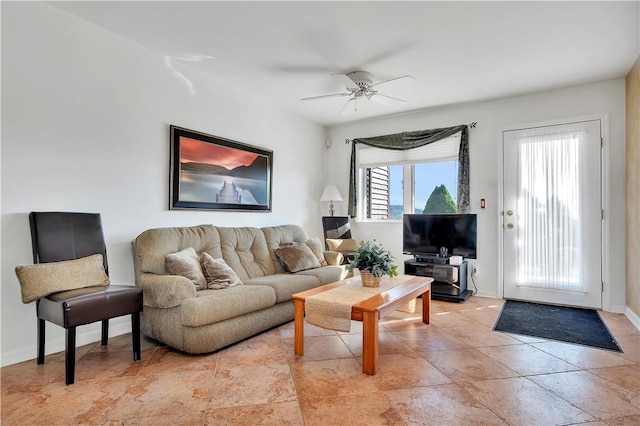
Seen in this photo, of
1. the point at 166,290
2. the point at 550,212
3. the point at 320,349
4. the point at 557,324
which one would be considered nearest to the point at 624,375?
the point at 557,324

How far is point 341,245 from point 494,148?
2.44 metres

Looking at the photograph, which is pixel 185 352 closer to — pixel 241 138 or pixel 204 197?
pixel 204 197

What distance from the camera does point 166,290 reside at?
2605mm

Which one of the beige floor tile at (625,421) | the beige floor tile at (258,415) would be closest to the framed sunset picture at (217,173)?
the beige floor tile at (258,415)

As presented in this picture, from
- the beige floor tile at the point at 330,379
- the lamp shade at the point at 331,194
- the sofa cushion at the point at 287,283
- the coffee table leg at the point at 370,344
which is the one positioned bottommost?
the beige floor tile at the point at 330,379

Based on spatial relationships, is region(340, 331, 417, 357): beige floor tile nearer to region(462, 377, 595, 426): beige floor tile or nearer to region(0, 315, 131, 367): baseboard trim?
region(462, 377, 595, 426): beige floor tile

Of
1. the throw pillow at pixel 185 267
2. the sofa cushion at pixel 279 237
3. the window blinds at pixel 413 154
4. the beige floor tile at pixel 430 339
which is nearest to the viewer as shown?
the beige floor tile at pixel 430 339

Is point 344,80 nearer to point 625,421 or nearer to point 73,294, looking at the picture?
point 73,294

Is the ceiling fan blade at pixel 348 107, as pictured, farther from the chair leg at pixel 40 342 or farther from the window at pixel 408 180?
the chair leg at pixel 40 342

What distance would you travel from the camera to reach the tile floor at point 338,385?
182cm

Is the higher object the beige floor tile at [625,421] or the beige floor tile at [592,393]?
the beige floor tile at [592,393]

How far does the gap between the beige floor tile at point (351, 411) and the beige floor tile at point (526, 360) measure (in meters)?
1.08

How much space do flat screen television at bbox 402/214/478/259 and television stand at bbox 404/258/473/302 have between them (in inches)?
8.7

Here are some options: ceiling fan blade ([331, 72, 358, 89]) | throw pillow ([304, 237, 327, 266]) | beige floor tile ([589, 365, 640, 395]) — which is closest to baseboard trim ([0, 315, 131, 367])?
throw pillow ([304, 237, 327, 266])
